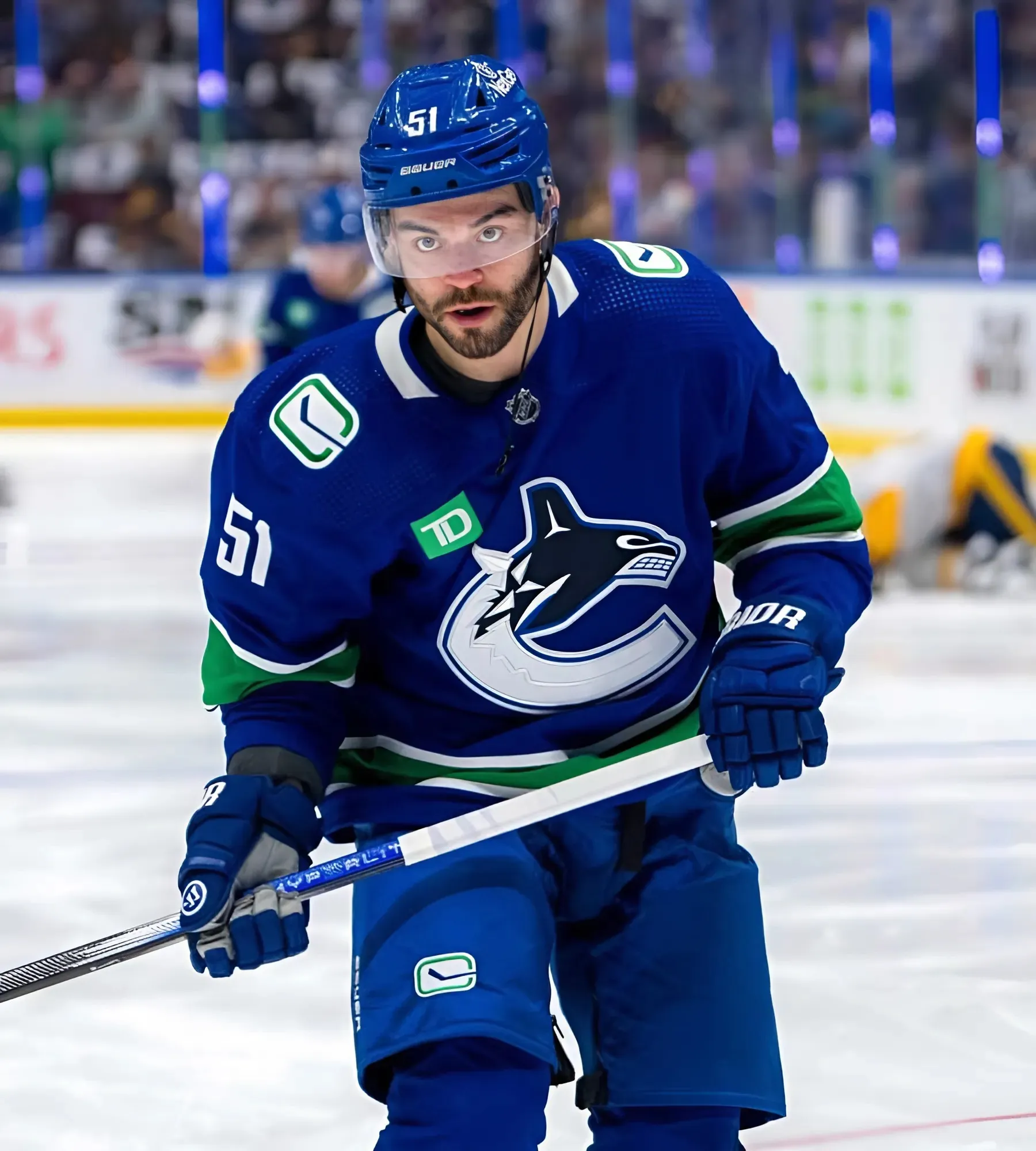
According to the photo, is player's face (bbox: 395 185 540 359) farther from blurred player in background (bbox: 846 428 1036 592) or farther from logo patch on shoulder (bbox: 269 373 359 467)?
blurred player in background (bbox: 846 428 1036 592)

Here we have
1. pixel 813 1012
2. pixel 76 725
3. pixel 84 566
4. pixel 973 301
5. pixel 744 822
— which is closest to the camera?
pixel 813 1012

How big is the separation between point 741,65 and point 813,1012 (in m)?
6.18

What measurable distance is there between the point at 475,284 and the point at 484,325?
3cm

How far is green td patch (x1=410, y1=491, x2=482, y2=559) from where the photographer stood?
160 centimetres

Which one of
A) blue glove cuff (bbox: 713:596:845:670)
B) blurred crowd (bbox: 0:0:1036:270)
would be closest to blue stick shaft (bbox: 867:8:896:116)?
blurred crowd (bbox: 0:0:1036:270)

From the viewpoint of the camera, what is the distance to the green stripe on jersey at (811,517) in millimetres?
1721

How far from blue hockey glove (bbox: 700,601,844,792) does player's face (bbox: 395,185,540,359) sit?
0.30 meters

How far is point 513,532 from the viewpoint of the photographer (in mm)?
1617

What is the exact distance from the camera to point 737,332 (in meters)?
1.66

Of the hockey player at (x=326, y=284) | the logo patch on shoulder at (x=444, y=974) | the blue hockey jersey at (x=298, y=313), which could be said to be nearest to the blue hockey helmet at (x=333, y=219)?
the hockey player at (x=326, y=284)

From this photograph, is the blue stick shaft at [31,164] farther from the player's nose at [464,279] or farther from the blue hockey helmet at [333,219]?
the player's nose at [464,279]

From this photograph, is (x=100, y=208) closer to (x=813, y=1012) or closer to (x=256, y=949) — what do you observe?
(x=813, y=1012)

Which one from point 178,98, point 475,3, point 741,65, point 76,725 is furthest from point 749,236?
Result: point 76,725

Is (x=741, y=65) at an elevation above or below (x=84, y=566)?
above
